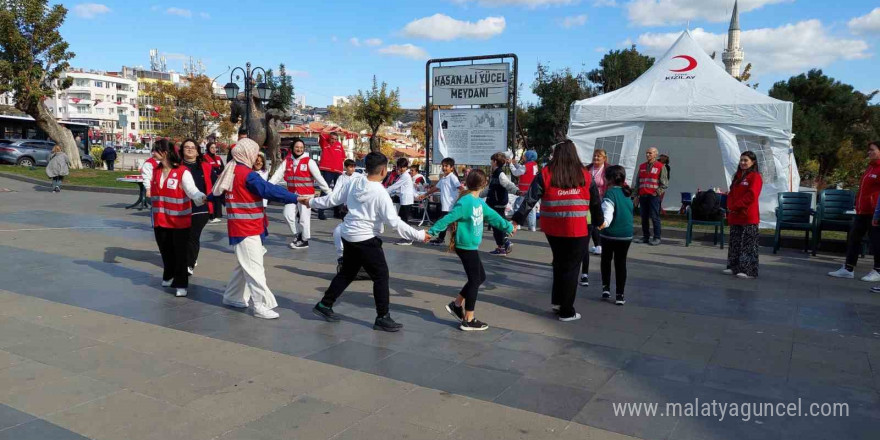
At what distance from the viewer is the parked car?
108 ft

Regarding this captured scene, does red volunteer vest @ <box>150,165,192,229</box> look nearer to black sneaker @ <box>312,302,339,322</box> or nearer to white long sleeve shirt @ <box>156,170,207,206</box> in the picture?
white long sleeve shirt @ <box>156,170,207,206</box>

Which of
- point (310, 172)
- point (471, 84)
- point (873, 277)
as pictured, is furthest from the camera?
point (471, 84)

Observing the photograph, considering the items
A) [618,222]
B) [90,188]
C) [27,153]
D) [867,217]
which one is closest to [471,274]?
[618,222]

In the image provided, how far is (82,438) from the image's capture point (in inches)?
136

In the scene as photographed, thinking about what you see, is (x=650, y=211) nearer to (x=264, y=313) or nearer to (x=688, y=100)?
(x=688, y=100)

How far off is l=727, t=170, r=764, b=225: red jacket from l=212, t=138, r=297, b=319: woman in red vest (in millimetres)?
6073

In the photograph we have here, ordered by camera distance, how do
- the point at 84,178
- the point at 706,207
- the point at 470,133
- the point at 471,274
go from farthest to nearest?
the point at 84,178, the point at 470,133, the point at 706,207, the point at 471,274

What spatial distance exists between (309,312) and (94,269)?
3.69m

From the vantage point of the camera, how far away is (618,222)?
21.9 feet

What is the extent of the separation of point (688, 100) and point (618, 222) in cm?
915

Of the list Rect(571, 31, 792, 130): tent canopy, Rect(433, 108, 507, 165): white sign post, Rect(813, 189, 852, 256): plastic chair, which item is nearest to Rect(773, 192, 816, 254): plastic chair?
Rect(813, 189, 852, 256): plastic chair

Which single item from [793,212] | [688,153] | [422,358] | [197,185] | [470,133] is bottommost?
[422,358]

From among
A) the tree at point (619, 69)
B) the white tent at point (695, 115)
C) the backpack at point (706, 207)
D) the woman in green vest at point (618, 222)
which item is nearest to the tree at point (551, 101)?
the tree at point (619, 69)

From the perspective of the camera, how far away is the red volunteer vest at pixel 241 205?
5.86 m
